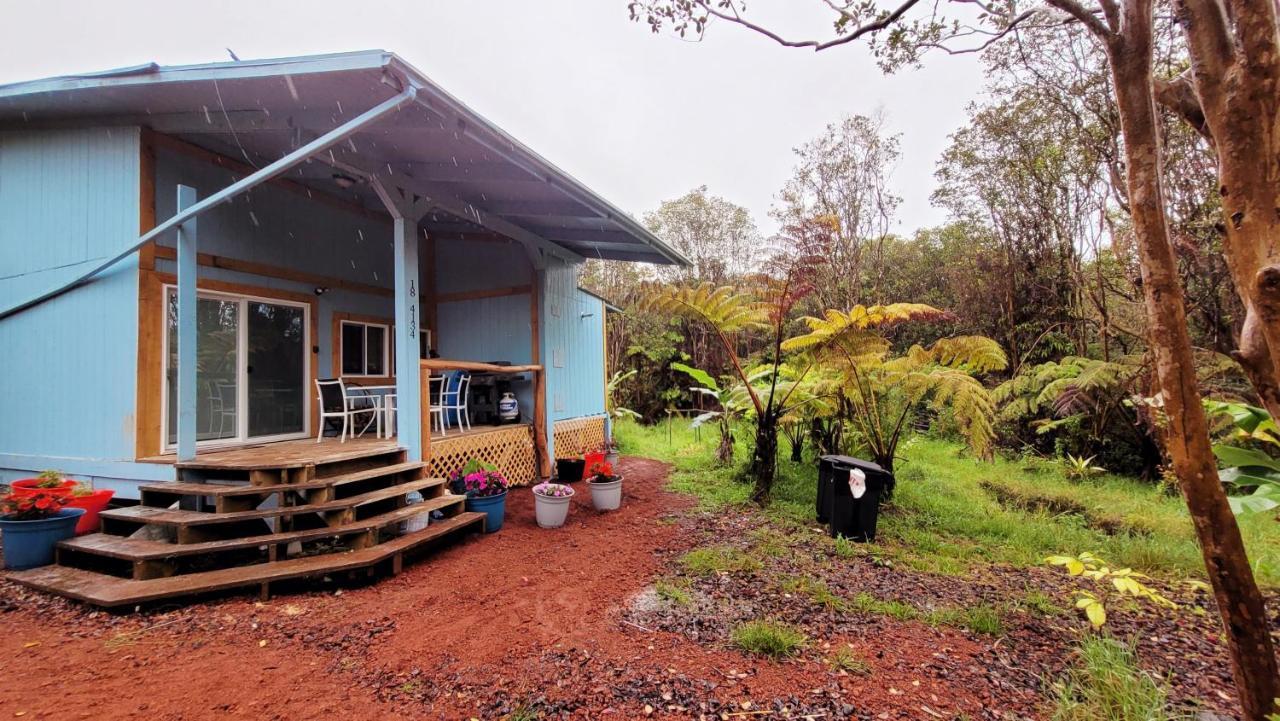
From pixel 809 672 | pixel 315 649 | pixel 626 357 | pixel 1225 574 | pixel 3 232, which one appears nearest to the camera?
pixel 1225 574

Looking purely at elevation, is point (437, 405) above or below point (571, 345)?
below

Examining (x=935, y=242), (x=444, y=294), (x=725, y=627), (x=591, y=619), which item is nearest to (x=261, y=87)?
(x=444, y=294)

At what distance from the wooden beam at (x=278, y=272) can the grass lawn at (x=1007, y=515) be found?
5.11m

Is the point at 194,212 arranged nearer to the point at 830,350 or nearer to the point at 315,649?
the point at 315,649

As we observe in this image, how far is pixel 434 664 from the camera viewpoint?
2482 mm

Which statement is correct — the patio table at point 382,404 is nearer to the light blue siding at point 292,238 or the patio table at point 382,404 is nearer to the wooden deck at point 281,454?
the wooden deck at point 281,454

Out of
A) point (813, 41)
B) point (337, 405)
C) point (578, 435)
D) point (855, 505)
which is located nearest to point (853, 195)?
point (578, 435)

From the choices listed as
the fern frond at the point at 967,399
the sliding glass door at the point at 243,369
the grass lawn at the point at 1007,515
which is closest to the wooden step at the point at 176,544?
the sliding glass door at the point at 243,369

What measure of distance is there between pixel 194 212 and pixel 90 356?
74.3 inches

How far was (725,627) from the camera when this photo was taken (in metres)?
2.84

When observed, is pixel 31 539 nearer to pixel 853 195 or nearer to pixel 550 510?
pixel 550 510

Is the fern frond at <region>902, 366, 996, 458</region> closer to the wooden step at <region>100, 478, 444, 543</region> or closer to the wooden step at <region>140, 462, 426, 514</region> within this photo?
the wooden step at <region>100, 478, 444, 543</region>

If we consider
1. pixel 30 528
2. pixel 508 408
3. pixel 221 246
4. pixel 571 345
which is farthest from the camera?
pixel 571 345

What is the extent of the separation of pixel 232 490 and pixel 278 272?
309 centimetres
